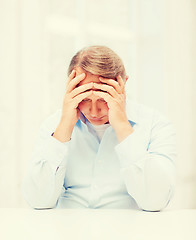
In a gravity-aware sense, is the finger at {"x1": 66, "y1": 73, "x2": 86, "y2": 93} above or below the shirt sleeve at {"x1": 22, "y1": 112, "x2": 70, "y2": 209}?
above

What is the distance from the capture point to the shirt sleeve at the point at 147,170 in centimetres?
107

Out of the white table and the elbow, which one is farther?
the elbow

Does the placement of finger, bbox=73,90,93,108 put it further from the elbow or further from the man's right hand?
the elbow

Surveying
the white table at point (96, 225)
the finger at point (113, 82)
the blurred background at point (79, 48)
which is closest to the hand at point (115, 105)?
the finger at point (113, 82)

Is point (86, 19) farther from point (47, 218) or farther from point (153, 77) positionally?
point (47, 218)

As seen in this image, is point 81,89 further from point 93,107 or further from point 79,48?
point 79,48

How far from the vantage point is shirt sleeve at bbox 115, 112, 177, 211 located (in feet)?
3.50

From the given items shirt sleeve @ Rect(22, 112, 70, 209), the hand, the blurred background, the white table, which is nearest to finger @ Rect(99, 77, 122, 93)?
the hand

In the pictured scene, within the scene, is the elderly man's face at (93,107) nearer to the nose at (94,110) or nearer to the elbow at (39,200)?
the nose at (94,110)

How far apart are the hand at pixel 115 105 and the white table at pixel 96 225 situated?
0.29 m

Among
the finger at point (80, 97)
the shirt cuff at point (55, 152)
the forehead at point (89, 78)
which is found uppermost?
the forehead at point (89, 78)

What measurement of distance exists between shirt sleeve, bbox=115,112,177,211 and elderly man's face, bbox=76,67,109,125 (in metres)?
0.14

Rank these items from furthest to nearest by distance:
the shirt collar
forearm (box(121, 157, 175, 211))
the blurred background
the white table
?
the blurred background, the shirt collar, forearm (box(121, 157, 175, 211)), the white table

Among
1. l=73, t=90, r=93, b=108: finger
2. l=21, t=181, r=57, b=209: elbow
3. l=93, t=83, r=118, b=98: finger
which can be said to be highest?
l=93, t=83, r=118, b=98: finger
